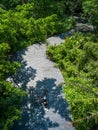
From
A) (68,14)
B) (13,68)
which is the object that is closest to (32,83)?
(13,68)

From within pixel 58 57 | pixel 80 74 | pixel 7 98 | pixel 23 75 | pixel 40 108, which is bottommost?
pixel 40 108

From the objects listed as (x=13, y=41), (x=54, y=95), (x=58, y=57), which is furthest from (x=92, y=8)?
(x=54, y=95)

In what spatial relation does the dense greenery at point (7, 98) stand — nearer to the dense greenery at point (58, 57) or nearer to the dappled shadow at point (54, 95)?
the dense greenery at point (58, 57)

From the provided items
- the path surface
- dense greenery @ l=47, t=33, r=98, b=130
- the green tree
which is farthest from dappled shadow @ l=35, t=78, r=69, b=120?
the green tree

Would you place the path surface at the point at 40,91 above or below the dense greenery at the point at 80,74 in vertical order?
below

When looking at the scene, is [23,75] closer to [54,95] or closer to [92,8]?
[54,95]

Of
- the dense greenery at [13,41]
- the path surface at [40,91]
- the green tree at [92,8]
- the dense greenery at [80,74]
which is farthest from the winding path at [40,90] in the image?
the green tree at [92,8]

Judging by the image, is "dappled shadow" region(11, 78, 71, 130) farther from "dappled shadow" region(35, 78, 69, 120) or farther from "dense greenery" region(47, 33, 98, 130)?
"dense greenery" region(47, 33, 98, 130)
